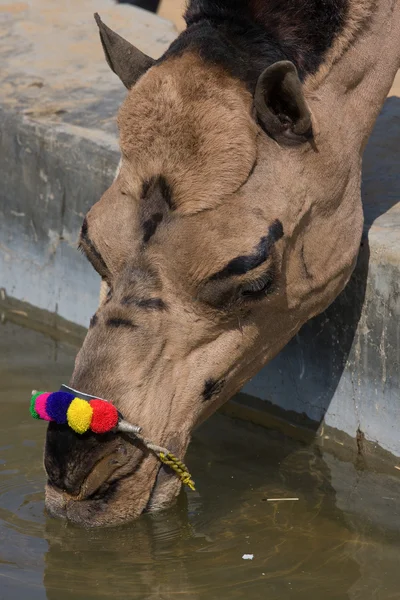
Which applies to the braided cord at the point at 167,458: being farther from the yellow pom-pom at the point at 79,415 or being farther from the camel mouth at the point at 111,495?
the yellow pom-pom at the point at 79,415

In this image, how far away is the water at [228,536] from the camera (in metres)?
4.18

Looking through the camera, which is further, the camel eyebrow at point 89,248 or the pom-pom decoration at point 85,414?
the camel eyebrow at point 89,248

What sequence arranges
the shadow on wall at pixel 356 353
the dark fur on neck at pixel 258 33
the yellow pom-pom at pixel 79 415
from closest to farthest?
the yellow pom-pom at pixel 79 415 → the dark fur on neck at pixel 258 33 → the shadow on wall at pixel 356 353

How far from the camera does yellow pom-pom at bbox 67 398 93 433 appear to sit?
12.6 feet

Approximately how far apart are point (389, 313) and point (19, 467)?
173 cm

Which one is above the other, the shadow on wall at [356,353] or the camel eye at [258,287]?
the camel eye at [258,287]

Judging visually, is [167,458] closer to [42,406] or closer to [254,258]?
[42,406]

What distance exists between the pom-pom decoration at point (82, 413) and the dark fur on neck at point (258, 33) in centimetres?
125

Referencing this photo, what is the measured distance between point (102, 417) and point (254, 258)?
77 cm

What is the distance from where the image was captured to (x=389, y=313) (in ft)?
16.1

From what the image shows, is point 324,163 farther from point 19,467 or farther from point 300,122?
point 19,467

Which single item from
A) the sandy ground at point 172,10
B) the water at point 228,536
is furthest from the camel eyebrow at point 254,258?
the sandy ground at point 172,10

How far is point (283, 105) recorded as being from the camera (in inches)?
161

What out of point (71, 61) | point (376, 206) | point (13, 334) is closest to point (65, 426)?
point (376, 206)
